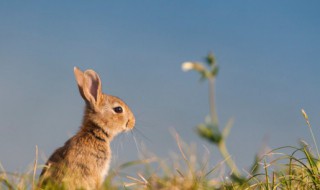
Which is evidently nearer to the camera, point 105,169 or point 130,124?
point 105,169

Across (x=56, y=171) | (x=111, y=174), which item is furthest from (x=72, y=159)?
(x=111, y=174)

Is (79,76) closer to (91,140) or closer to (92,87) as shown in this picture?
(92,87)

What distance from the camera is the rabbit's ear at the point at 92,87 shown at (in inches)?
363

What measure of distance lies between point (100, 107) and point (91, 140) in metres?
1.20

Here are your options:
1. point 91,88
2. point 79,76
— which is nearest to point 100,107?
point 91,88

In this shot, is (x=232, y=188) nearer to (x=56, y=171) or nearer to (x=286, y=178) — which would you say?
(x=286, y=178)

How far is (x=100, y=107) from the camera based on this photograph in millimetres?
9305

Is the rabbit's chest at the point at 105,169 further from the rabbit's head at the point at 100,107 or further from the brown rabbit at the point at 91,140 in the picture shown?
the rabbit's head at the point at 100,107

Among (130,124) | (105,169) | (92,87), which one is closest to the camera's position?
(105,169)

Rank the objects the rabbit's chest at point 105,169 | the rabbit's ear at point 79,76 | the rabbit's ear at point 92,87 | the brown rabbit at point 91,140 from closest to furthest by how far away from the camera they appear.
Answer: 1. the brown rabbit at point 91,140
2. the rabbit's chest at point 105,169
3. the rabbit's ear at point 79,76
4. the rabbit's ear at point 92,87

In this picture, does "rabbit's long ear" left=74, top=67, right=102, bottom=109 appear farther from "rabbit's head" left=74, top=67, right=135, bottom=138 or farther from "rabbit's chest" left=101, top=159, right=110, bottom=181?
"rabbit's chest" left=101, top=159, right=110, bottom=181

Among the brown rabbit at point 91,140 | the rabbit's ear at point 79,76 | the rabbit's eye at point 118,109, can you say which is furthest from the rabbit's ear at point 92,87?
the rabbit's eye at point 118,109

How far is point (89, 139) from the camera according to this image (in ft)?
27.0

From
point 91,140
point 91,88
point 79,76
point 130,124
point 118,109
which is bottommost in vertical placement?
point 130,124
